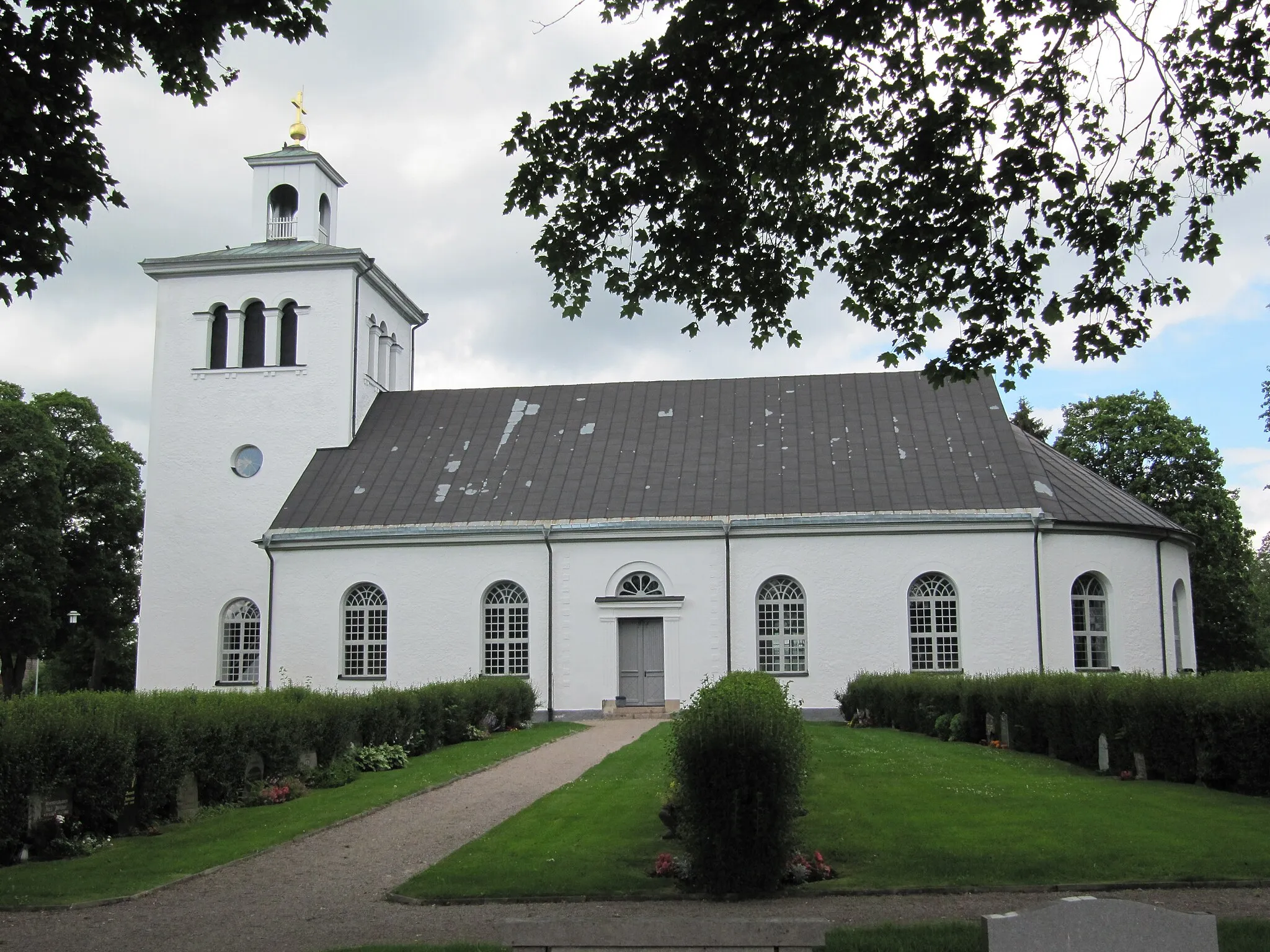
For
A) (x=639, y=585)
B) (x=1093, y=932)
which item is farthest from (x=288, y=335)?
(x=1093, y=932)

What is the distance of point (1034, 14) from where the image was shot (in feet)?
32.5

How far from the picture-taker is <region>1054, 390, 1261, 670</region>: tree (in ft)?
126

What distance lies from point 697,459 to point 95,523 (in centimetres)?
2639

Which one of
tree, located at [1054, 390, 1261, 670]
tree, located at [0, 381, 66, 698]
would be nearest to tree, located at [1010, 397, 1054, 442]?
tree, located at [1054, 390, 1261, 670]

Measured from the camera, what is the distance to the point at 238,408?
31.5 meters

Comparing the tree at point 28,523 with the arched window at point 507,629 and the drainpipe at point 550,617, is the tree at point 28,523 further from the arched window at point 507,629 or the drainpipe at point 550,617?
the drainpipe at point 550,617

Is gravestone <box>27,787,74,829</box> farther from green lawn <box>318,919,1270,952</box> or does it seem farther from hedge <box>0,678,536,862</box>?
green lawn <box>318,919,1270,952</box>

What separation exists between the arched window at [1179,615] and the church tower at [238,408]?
70.9 feet

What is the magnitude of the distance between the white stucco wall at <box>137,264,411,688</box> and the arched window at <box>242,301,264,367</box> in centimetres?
26

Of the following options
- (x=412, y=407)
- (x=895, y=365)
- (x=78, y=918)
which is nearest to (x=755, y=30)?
(x=895, y=365)

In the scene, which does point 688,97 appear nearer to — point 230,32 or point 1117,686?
point 230,32

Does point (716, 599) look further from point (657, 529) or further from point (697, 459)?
point (697, 459)

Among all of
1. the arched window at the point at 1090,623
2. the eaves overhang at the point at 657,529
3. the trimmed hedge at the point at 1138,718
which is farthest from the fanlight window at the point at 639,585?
the arched window at the point at 1090,623

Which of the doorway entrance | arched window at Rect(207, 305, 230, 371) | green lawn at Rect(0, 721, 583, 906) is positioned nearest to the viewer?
green lawn at Rect(0, 721, 583, 906)
